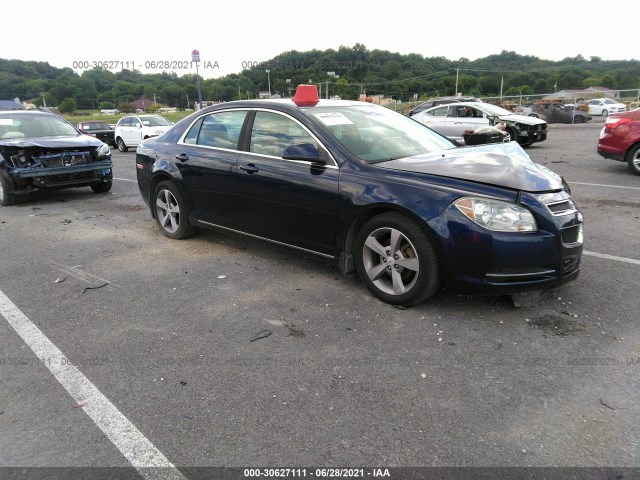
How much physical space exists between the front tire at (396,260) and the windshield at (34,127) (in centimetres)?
758

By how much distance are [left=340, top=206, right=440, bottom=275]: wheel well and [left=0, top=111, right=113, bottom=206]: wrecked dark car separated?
6455 millimetres

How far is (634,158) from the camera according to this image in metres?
9.52

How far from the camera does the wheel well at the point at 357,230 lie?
11.5 ft

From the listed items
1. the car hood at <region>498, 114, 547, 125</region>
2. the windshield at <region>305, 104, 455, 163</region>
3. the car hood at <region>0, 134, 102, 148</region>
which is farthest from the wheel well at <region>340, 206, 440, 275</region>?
the car hood at <region>498, 114, 547, 125</region>

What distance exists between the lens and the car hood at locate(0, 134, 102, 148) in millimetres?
8047

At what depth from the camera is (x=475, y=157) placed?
397cm

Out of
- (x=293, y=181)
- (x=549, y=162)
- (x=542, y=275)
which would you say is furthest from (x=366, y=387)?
(x=549, y=162)

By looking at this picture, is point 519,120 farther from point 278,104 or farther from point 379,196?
point 379,196

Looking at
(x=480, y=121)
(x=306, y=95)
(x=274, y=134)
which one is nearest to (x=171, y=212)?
(x=274, y=134)

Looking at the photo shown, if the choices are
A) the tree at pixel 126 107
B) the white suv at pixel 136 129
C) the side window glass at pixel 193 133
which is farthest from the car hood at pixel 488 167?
the tree at pixel 126 107

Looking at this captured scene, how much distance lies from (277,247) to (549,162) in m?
9.58

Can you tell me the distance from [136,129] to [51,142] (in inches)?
514

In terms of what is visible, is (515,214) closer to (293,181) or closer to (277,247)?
(293,181)

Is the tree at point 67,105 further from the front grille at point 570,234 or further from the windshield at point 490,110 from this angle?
the front grille at point 570,234
